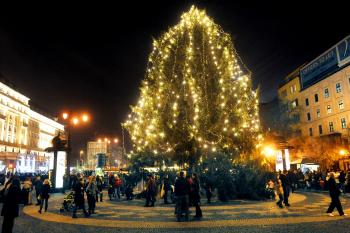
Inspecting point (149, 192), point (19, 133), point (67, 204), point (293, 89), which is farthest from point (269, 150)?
point (19, 133)

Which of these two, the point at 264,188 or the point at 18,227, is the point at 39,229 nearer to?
the point at 18,227

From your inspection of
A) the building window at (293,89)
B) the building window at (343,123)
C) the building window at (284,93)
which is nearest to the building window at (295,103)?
the building window at (293,89)

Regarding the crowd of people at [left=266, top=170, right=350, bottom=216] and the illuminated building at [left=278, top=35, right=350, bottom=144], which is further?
the illuminated building at [left=278, top=35, right=350, bottom=144]

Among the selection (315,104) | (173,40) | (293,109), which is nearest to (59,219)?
(173,40)

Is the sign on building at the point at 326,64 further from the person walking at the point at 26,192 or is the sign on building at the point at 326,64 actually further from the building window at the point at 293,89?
the person walking at the point at 26,192

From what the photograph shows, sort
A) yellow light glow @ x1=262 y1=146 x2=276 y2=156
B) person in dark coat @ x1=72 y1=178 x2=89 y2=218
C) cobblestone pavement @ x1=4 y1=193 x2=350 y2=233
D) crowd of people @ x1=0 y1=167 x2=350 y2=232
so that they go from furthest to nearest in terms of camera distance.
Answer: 1. yellow light glow @ x1=262 y1=146 x2=276 y2=156
2. person in dark coat @ x1=72 y1=178 x2=89 y2=218
3. cobblestone pavement @ x1=4 y1=193 x2=350 y2=233
4. crowd of people @ x1=0 y1=167 x2=350 y2=232

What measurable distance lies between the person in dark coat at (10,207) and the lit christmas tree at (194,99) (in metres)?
13.2

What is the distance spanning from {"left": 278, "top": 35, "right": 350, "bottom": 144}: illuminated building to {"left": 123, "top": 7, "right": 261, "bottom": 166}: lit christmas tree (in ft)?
92.8

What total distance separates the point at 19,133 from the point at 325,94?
8011cm

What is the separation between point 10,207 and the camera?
922cm

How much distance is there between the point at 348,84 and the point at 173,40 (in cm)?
3350

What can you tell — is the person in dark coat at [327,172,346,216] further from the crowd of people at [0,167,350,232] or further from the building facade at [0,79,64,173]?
the building facade at [0,79,64,173]

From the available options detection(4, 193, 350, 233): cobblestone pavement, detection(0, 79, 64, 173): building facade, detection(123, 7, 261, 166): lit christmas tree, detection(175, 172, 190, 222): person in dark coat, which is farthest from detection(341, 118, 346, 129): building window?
detection(0, 79, 64, 173): building facade

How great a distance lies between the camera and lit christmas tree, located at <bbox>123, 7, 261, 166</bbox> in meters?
21.4
